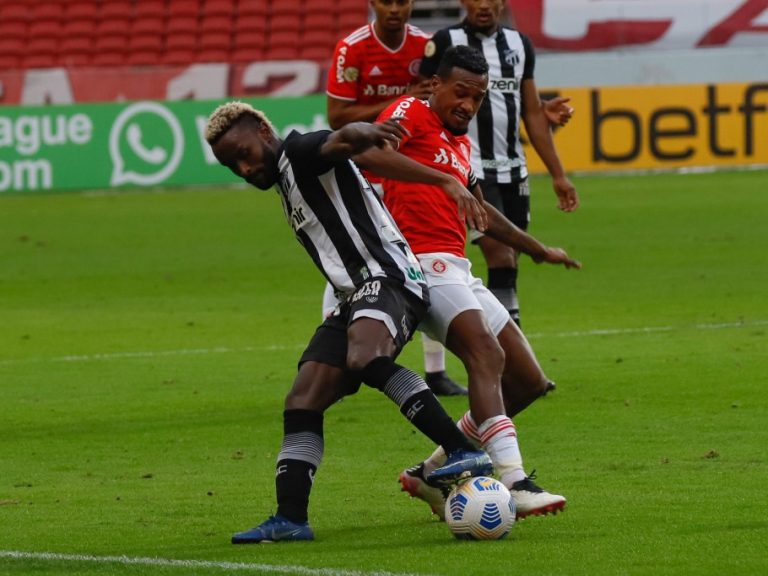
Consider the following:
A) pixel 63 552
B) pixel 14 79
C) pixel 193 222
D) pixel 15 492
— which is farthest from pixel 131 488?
pixel 14 79

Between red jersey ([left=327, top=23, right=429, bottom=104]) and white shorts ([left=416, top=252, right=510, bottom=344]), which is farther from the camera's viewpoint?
red jersey ([left=327, top=23, right=429, bottom=104])

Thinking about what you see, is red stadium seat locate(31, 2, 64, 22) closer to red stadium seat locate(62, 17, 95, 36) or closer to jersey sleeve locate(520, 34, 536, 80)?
red stadium seat locate(62, 17, 95, 36)

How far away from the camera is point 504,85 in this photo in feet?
32.4

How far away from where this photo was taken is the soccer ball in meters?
5.69

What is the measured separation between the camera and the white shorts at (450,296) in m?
6.26

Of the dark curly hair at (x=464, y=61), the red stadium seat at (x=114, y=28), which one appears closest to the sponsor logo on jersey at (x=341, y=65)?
the dark curly hair at (x=464, y=61)

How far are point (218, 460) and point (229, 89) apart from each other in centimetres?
1765

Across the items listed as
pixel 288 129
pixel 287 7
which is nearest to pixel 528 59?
pixel 288 129

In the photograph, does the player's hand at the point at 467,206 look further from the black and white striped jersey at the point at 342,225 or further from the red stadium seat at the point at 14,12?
the red stadium seat at the point at 14,12

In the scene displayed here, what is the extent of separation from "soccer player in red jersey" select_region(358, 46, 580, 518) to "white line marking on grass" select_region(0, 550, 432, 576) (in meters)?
1.04

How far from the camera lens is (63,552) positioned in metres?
5.71

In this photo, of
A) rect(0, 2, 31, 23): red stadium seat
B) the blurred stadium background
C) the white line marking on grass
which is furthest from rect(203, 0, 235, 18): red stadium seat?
the white line marking on grass

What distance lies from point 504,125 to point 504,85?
0.79 feet

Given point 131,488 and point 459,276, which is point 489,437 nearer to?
point 459,276
